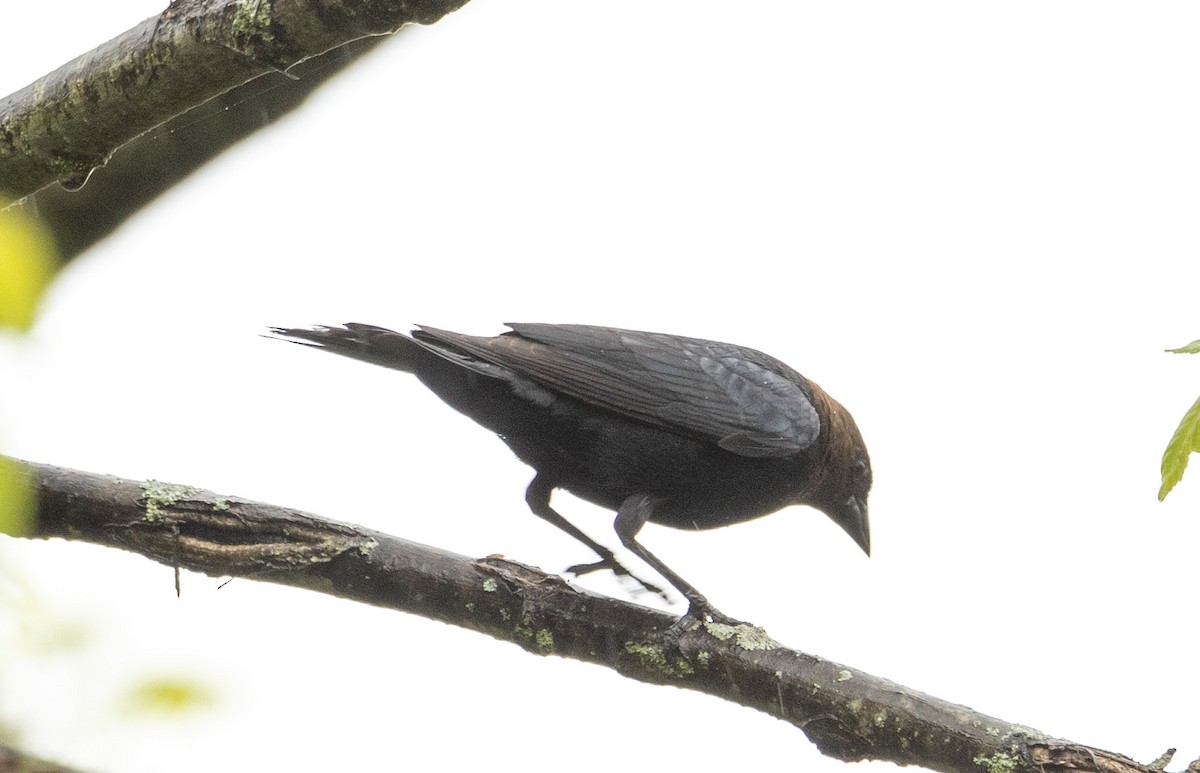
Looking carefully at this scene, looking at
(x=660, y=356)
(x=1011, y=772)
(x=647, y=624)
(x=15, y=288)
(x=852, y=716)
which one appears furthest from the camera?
(x=660, y=356)

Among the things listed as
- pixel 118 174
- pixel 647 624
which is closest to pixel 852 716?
pixel 647 624

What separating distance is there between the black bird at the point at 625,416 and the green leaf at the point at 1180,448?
1848 mm

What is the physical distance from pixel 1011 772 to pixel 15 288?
87.3 inches

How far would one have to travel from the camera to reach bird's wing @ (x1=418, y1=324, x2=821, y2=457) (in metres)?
3.74

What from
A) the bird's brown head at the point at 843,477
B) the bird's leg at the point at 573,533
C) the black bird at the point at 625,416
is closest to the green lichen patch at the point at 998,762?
the black bird at the point at 625,416

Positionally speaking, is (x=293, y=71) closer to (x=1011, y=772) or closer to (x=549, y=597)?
(x=549, y=597)

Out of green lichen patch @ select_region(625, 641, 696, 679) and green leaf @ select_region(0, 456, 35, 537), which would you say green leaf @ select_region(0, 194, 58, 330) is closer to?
green leaf @ select_region(0, 456, 35, 537)

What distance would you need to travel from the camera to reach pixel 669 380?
404 cm

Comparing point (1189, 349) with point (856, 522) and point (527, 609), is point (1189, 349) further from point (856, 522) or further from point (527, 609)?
point (856, 522)

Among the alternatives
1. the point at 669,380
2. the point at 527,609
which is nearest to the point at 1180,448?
the point at 527,609

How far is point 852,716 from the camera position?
2645 mm

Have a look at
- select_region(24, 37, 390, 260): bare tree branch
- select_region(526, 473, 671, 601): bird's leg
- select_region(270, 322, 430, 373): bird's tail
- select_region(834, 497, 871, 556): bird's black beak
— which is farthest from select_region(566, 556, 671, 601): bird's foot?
select_region(24, 37, 390, 260): bare tree branch

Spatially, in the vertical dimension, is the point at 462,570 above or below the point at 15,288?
below

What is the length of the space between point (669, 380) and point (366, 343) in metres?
1.15
